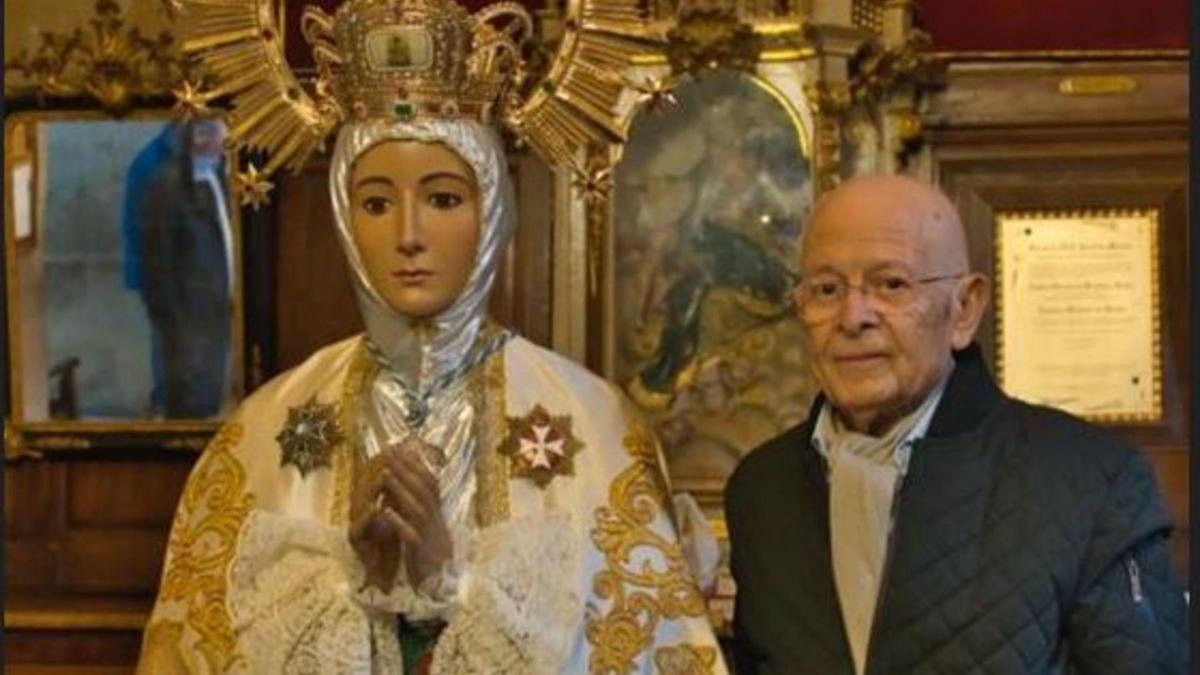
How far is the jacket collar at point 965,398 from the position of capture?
240 centimetres

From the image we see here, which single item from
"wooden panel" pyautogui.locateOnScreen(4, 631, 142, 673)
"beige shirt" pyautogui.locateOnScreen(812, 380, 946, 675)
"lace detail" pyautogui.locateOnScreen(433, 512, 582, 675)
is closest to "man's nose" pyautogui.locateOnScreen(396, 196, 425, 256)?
"lace detail" pyautogui.locateOnScreen(433, 512, 582, 675)

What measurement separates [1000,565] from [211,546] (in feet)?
3.34

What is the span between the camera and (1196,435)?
6.50ft

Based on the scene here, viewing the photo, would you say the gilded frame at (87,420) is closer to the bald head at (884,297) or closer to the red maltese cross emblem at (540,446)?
the red maltese cross emblem at (540,446)

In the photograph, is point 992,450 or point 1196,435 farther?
point 992,450

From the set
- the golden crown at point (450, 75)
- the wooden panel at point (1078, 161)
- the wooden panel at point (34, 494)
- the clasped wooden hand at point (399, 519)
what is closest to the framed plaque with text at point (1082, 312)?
the wooden panel at point (1078, 161)

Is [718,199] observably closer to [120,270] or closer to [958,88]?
[958,88]

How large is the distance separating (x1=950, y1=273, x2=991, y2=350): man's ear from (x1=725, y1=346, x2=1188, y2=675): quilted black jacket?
3cm

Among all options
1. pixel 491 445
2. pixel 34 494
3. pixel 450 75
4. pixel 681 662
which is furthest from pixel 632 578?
pixel 34 494

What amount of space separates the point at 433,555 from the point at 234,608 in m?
0.30

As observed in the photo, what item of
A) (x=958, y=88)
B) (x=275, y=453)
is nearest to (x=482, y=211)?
(x=275, y=453)

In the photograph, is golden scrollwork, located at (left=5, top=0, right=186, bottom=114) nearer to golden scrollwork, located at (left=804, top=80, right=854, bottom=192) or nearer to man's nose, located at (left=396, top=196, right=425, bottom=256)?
golden scrollwork, located at (left=804, top=80, right=854, bottom=192)

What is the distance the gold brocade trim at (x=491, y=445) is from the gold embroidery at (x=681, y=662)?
270 millimetres

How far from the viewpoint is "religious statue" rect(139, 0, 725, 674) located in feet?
8.02
